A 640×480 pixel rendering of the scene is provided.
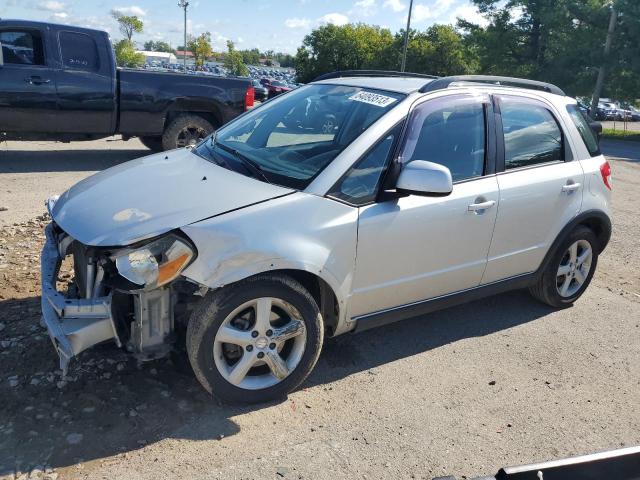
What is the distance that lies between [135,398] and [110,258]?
0.82 m

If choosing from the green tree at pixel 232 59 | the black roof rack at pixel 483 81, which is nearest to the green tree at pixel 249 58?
the green tree at pixel 232 59

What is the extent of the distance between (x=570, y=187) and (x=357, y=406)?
2.41 meters

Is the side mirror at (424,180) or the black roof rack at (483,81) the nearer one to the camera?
the side mirror at (424,180)

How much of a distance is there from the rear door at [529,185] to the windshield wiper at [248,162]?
164 cm

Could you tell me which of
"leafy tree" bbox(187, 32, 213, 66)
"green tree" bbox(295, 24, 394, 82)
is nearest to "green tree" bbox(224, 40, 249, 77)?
Result: "leafy tree" bbox(187, 32, 213, 66)

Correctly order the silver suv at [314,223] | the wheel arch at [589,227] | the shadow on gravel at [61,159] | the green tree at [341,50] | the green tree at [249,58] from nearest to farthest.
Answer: the silver suv at [314,223]
the wheel arch at [589,227]
the shadow on gravel at [61,159]
the green tree at [341,50]
the green tree at [249,58]

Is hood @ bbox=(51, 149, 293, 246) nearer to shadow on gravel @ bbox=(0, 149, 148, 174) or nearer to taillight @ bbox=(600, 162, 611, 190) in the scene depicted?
taillight @ bbox=(600, 162, 611, 190)

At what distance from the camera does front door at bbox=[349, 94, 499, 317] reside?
11.2 ft

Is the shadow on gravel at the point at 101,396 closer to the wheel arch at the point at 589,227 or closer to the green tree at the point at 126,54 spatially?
the wheel arch at the point at 589,227

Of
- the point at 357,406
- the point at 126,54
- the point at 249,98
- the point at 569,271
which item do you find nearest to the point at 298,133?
the point at 357,406

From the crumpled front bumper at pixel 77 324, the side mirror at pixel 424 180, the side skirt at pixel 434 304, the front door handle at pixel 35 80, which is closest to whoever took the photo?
the crumpled front bumper at pixel 77 324

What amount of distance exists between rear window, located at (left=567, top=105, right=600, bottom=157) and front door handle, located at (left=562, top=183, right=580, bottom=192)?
0.43m

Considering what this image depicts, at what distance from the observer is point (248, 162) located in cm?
362

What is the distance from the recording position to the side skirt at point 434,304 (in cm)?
358
